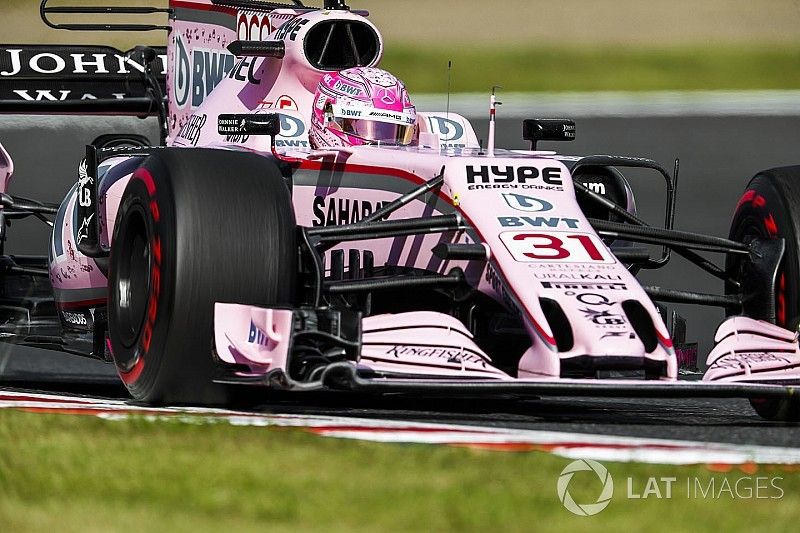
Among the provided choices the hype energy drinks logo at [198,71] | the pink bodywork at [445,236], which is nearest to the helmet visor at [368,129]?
the pink bodywork at [445,236]

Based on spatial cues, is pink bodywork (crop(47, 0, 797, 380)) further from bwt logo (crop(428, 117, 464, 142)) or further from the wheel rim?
the wheel rim

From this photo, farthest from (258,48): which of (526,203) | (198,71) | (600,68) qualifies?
(600,68)

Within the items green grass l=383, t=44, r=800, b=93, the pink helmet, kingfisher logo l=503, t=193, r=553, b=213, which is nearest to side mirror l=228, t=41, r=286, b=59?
the pink helmet

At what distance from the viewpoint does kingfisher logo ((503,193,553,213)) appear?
7.45 meters

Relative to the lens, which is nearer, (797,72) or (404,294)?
(404,294)

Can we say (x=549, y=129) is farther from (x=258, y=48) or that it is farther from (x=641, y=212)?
(x=641, y=212)

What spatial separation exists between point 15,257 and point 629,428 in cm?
506

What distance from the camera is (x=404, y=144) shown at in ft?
28.5

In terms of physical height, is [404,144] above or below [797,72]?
below

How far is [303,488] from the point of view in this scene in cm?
483

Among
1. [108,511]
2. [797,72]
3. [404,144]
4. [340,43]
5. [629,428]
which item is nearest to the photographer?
[108,511]

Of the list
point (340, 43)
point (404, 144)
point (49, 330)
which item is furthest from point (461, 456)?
point (49, 330)

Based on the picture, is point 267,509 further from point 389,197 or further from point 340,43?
point 340,43

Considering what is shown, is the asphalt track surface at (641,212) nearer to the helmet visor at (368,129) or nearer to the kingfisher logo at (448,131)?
the helmet visor at (368,129)
